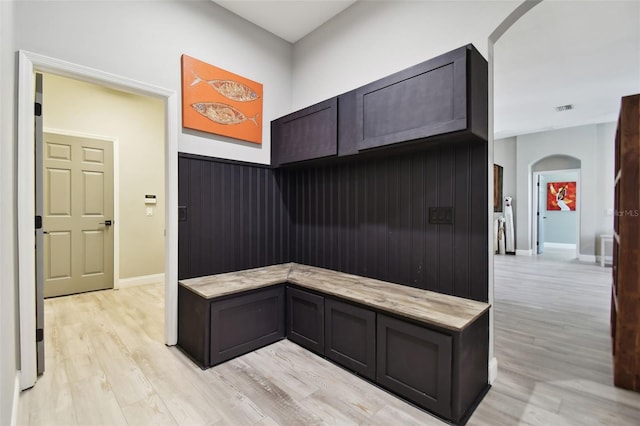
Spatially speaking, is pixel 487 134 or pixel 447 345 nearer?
pixel 447 345

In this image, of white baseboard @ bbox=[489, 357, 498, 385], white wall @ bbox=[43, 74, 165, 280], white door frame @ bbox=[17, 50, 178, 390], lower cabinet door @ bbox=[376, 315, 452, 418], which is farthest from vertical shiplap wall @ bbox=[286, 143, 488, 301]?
white wall @ bbox=[43, 74, 165, 280]

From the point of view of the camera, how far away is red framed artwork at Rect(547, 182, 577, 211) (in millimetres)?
9055

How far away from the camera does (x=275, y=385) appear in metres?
1.99

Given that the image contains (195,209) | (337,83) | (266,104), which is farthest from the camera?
(266,104)

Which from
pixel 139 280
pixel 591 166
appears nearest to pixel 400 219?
pixel 139 280

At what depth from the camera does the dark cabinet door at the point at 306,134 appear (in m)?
2.60

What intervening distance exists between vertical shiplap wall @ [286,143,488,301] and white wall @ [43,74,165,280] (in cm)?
265

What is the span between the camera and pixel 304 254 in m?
3.35

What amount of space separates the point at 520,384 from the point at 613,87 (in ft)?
16.9

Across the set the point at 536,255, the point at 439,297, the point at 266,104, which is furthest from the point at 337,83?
the point at 536,255

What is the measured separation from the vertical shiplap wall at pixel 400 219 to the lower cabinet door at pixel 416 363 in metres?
0.58

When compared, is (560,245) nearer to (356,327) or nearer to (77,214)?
(356,327)

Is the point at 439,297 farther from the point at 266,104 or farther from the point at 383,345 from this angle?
the point at 266,104

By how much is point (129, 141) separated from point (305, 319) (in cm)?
395
